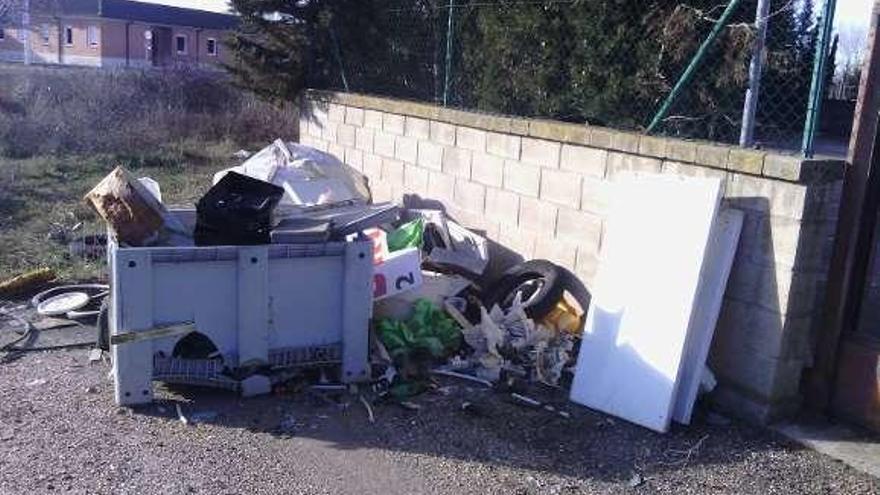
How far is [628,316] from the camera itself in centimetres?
487

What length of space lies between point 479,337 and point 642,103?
79.6 inches

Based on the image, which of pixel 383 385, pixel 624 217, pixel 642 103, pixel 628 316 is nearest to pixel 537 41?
pixel 642 103

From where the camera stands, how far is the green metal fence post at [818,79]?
177 inches

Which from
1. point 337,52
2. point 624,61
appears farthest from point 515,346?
point 337,52

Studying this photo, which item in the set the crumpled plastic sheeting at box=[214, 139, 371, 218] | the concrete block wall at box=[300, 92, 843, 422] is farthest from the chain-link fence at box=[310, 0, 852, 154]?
the crumpled plastic sheeting at box=[214, 139, 371, 218]

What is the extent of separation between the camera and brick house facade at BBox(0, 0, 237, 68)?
48.7 meters

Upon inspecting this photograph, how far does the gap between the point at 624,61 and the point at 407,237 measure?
1981 mm

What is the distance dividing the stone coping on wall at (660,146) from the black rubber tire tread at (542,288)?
2.89ft

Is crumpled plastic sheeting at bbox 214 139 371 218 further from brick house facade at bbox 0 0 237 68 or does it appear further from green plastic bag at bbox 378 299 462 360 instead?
brick house facade at bbox 0 0 237 68

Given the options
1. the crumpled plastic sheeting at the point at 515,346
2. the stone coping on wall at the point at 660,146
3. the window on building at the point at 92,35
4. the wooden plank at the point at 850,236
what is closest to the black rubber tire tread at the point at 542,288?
the crumpled plastic sheeting at the point at 515,346

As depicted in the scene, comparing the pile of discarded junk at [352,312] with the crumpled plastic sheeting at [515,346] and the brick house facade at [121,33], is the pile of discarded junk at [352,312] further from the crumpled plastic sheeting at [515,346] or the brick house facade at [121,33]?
the brick house facade at [121,33]

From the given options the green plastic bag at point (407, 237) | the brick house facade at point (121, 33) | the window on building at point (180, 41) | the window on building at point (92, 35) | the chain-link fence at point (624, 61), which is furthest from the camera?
the window on building at point (180, 41)

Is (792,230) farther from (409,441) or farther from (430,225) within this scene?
(430,225)

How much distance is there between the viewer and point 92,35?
50.1m
